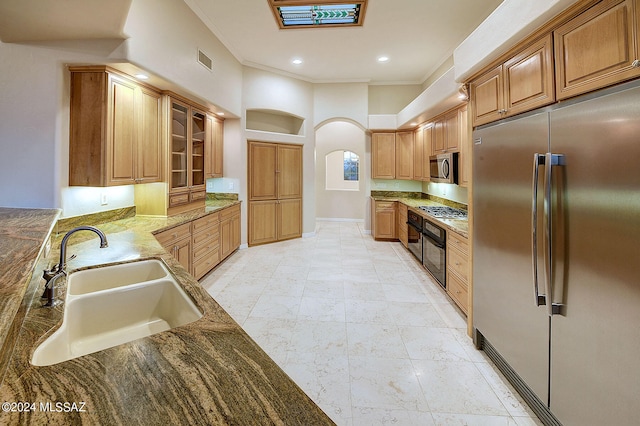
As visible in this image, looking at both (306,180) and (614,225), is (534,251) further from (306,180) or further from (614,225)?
(306,180)

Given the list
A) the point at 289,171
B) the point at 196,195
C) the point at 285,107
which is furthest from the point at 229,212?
the point at 285,107

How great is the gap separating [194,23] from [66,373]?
13.2 feet

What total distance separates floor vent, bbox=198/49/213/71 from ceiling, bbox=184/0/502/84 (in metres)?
0.43

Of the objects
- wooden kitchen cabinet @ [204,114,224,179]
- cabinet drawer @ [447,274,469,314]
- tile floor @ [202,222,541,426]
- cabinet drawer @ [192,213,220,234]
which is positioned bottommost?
tile floor @ [202,222,541,426]

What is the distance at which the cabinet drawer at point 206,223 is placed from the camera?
3.60 m

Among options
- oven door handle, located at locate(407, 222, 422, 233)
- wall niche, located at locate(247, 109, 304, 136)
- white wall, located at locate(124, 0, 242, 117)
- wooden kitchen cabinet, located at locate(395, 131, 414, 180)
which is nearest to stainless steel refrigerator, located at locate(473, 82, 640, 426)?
oven door handle, located at locate(407, 222, 422, 233)

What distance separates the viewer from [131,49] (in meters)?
2.50

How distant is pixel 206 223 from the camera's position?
389 centimetres

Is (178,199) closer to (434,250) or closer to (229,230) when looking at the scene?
(229,230)

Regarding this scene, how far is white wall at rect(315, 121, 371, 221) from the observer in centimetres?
876

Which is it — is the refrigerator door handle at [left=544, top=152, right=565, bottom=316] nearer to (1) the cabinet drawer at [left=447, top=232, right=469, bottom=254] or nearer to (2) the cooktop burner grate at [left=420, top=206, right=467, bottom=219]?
(1) the cabinet drawer at [left=447, top=232, right=469, bottom=254]

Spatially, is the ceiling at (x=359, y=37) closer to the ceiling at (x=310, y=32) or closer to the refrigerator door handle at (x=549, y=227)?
the ceiling at (x=310, y=32)

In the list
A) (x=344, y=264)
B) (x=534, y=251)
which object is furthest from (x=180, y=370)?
(x=344, y=264)

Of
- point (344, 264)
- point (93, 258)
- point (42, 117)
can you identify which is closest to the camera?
point (93, 258)
